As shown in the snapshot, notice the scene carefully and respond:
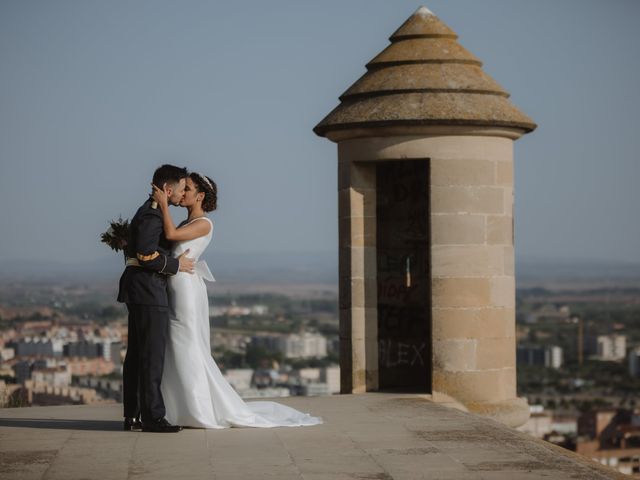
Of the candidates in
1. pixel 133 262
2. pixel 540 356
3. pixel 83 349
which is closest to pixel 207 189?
pixel 133 262

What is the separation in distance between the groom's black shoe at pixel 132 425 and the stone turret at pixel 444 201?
2819 mm

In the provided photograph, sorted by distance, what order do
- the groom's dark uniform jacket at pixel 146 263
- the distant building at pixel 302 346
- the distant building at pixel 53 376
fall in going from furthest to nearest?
the distant building at pixel 302 346
the distant building at pixel 53 376
the groom's dark uniform jacket at pixel 146 263

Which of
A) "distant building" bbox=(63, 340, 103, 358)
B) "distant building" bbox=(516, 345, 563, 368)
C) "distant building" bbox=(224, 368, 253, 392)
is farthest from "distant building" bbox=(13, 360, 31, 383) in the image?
"distant building" bbox=(516, 345, 563, 368)

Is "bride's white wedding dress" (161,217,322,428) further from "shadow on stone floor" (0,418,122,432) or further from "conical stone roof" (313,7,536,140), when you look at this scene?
"conical stone roof" (313,7,536,140)

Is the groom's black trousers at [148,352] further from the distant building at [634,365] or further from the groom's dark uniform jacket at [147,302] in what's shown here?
the distant building at [634,365]

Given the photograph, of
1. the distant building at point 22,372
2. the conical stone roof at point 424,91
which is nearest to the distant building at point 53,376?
the distant building at point 22,372

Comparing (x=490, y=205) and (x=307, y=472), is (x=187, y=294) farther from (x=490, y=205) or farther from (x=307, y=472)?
(x=490, y=205)

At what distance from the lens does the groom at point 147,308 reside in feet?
30.0

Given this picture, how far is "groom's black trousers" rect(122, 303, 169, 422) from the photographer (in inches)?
360

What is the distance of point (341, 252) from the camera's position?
11984 millimetres

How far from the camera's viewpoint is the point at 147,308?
9203mm

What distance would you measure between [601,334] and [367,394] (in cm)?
8769

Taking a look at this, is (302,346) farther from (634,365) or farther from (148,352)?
(148,352)

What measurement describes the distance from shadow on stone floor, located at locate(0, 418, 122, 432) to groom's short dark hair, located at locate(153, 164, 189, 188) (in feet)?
5.15
